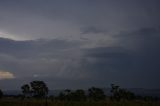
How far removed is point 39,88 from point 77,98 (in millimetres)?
13367

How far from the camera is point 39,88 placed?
4531cm

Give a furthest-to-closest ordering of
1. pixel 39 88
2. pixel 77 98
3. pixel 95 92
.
A: pixel 39 88, pixel 95 92, pixel 77 98

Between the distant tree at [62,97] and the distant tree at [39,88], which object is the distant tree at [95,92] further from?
the distant tree at [39,88]

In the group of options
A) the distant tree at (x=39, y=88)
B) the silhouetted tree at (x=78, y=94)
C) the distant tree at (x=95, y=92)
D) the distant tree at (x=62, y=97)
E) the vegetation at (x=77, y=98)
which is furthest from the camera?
Result: the distant tree at (x=39, y=88)

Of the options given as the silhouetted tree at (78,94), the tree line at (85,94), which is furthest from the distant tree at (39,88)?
the silhouetted tree at (78,94)

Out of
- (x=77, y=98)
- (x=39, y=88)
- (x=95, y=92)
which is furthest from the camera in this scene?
(x=39, y=88)

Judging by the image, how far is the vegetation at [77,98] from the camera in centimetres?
2577

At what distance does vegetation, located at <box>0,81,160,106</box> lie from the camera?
25.8m

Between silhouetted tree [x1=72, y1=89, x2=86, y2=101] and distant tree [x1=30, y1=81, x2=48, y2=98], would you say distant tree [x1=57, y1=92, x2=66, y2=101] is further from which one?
distant tree [x1=30, y1=81, x2=48, y2=98]

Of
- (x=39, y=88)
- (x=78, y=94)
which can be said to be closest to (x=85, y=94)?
(x=78, y=94)

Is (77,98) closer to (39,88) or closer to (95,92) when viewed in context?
(95,92)

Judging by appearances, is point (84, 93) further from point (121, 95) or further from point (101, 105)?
point (101, 105)

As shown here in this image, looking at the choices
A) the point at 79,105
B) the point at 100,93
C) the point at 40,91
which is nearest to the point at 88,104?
the point at 79,105

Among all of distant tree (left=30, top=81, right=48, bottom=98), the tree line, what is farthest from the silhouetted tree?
distant tree (left=30, top=81, right=48, bottom=98)
